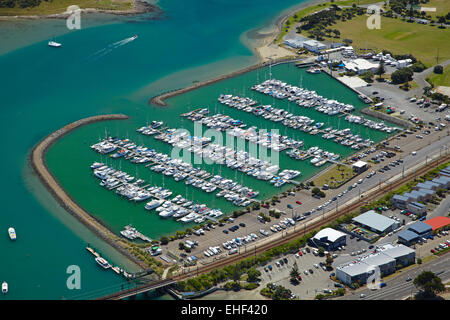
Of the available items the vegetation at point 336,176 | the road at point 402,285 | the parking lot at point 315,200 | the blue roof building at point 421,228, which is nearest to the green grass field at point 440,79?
the parking lot at point 315,200

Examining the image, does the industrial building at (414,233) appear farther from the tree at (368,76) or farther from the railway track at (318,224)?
Answer: the tree at (368,76)

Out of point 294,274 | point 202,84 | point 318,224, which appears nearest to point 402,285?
point 294,274

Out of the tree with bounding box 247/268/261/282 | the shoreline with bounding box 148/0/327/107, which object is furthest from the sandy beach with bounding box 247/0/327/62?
the tree with bounding box 247/268/261/282

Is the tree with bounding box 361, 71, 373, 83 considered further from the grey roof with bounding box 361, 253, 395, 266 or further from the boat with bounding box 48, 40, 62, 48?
the boat with bounding box 48, 40, 62, 48

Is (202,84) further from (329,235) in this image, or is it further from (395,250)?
(395,250)

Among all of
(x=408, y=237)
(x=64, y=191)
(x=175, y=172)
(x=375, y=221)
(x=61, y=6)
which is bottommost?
(x=64, y=191)

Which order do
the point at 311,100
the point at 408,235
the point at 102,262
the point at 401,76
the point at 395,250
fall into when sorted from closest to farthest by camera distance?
the point at 395,250 < the point at 102,262 < the point at 408,235 < the point at 311,100 < the point at 401,76
